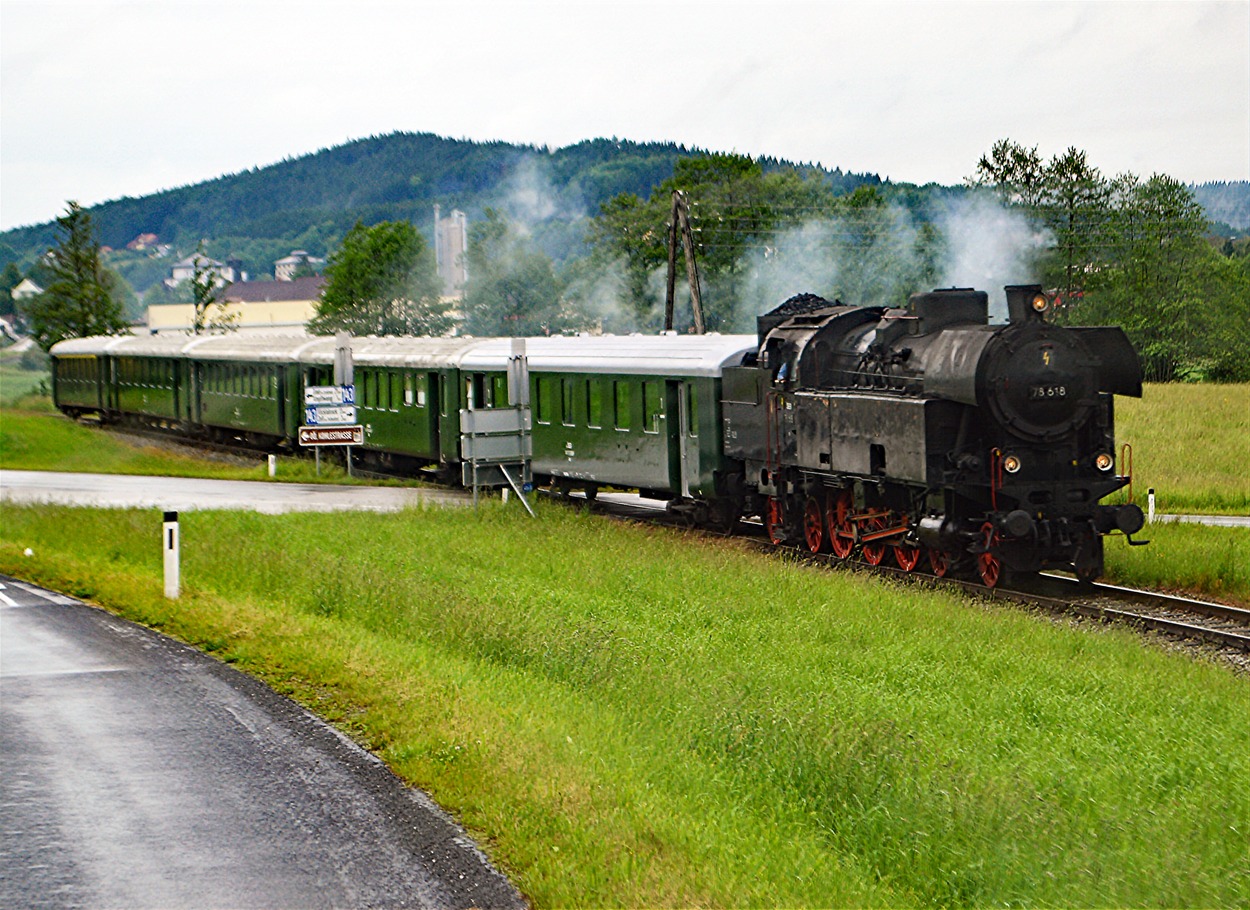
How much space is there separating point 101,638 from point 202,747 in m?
4.77

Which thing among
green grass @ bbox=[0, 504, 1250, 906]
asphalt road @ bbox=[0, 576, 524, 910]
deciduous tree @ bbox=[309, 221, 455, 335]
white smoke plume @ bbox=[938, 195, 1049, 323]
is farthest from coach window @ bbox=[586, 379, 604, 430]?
deciduous tree @ bbox=[309, 221, 455, 335]

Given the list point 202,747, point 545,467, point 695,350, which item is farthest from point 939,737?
point 545,467

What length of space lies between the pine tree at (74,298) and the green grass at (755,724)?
6020 cm

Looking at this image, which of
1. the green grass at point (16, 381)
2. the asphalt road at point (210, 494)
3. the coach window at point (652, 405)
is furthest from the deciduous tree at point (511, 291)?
the coach window at point (652, 405)

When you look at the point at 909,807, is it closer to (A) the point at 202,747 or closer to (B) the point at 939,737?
(B) the point at 939,737

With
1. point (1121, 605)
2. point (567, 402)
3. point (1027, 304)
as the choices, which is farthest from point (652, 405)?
point (1121, 605)

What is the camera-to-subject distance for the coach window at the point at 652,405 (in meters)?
23.4

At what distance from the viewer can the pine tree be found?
73.6 meters

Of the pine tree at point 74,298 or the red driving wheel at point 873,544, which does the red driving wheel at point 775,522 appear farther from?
the pine tree at point 74,298

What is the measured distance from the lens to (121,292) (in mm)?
163000

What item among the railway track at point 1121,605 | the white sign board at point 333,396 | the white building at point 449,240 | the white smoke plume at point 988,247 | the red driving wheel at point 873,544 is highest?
the white building at point 449,240

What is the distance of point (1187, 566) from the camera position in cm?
1798

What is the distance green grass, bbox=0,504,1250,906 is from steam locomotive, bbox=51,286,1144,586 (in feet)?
4.94

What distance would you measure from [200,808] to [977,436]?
10917 millimetres
